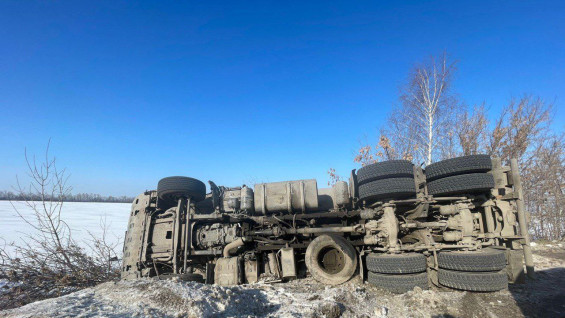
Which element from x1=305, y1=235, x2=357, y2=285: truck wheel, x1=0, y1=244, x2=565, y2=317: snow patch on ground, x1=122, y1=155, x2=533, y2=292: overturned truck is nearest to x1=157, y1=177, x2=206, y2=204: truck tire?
x1=122, y1=155, x2=533, y2=292: overturned truck

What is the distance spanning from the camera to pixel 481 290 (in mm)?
4590

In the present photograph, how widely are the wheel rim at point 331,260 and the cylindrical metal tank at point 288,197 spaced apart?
1.14m

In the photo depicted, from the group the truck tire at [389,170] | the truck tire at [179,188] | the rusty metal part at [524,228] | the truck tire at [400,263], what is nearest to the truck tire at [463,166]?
the truck tire at [389,170]

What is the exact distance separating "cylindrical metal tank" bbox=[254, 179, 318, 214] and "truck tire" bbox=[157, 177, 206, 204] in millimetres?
1679

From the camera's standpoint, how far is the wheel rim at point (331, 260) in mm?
5980

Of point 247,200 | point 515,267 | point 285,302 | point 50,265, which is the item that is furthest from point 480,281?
point 50,265

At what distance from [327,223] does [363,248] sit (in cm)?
107

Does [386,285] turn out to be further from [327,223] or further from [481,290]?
[327,223]

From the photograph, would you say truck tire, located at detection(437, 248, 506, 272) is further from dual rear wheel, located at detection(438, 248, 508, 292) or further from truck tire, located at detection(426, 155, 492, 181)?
truck tire, located at detection(426, 155, 492, 181)

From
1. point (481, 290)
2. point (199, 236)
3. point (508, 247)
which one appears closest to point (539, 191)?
point (508, 247)

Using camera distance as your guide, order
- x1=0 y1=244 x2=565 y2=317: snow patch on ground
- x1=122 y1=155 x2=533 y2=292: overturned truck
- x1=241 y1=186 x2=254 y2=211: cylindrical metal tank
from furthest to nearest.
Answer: x1=241 y1=186 x2=254 y2=211: cylindrical metal tank → x1=122 y1=155 x2=533 y2=292: overturned truck → x1=0 y1=244 x2=565 y2=317: snow patch on ground

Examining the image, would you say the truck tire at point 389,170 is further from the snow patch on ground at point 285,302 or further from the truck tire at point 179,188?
the truck tire at point 179,188

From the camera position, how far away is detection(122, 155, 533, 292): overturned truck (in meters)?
5.13

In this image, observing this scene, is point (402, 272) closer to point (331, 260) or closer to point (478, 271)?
point (478, 271)
